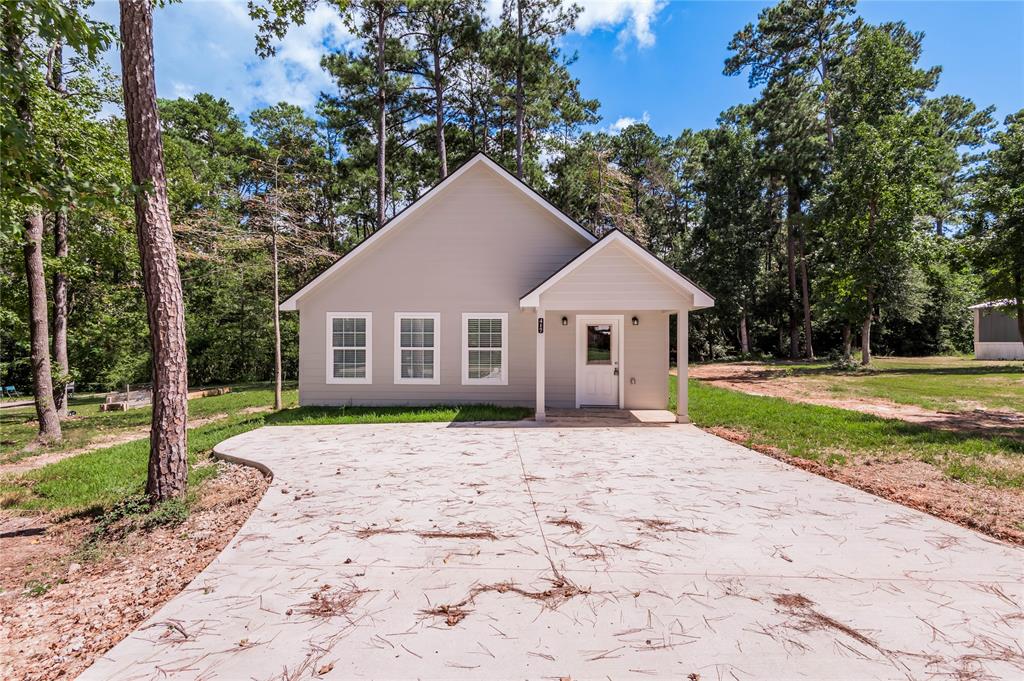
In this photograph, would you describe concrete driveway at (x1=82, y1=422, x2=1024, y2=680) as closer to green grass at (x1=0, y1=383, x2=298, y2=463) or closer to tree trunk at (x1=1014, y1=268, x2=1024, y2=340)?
green grass at (x1=0, y1=383, x2=298, y2=463)

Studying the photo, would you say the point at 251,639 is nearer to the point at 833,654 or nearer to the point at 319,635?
the point at 319,635

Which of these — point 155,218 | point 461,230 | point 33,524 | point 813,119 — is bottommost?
point 33,524

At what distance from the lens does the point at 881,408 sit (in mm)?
10930

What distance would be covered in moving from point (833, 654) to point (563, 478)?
136 inches

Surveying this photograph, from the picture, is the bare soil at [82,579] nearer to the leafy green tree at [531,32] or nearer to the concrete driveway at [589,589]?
the concrete driveway at [589,589]

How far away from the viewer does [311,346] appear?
11648 millimetres

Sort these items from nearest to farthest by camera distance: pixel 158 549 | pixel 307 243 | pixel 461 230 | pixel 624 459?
1. pixel 158 549
2. pixel 624 459
3. pixel 461 230
4. pixel 307 243

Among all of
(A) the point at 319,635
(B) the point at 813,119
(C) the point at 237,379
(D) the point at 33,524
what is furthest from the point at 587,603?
(B) the point at 813,119

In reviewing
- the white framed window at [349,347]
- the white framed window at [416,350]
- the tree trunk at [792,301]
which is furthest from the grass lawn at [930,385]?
the white framed window at [349,347]

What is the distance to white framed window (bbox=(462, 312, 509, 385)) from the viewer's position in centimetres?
1155

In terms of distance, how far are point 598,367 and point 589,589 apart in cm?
860

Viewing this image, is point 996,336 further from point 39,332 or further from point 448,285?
point 39,332

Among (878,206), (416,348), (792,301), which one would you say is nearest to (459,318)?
(416,348)

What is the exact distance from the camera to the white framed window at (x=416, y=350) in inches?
456
